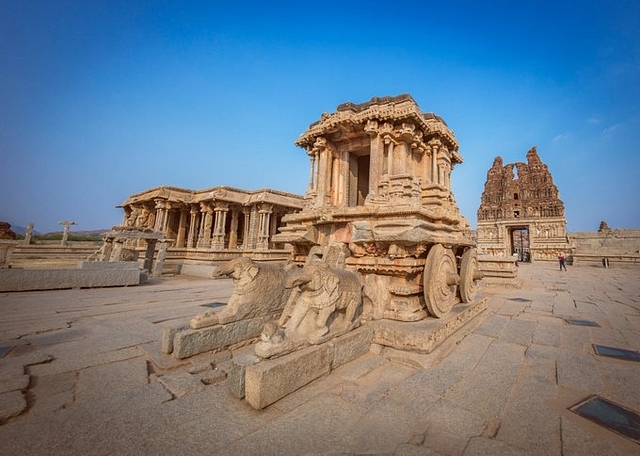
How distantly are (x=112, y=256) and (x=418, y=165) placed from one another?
489 inches

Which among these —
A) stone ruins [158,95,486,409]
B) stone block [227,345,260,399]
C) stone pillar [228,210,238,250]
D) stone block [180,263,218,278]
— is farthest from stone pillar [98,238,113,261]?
stone block [227,345,260,399]

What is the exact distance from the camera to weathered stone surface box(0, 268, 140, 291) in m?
6.54

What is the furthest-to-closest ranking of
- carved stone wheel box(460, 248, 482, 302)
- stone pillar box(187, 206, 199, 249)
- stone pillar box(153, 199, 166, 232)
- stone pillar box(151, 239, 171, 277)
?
stone pillar box(187, 206, 199, 249) < stone pillar box(153, 199, 166, 232) < stone pillar box(151, 239, 171, 277) < carved stone wheel box(460, 248, 482, 302)

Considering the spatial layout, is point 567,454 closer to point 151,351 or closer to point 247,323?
point 247,323

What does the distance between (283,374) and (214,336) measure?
1.41 metres

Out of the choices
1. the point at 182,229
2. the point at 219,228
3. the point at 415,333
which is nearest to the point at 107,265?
the point at 415,333

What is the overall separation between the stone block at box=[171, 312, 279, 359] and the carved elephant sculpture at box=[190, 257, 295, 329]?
0.07m

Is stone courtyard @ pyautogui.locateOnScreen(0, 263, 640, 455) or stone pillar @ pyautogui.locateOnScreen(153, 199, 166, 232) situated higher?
stone pillar @ pyautogui.locateOnScreen(153, 199, 166, 232)

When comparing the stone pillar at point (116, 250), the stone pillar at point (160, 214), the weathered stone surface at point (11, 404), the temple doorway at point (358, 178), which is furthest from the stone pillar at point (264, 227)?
the weathered stone surface at point (11, 404)

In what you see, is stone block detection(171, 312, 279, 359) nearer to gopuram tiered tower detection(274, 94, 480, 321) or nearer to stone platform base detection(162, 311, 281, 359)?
stone platform base detection(162, 311, 281, 359)

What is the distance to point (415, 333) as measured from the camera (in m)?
3.12

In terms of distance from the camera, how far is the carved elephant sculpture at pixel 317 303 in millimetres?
2734

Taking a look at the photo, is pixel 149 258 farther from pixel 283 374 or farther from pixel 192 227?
pixel 283 374

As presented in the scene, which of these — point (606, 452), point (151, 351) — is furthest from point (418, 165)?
point (151, 351)
